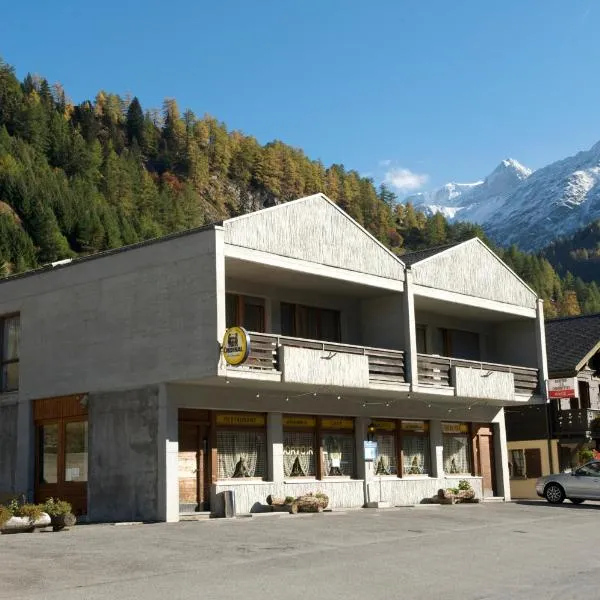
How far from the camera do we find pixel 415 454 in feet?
113

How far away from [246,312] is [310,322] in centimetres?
292

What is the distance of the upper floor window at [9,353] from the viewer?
30422 millimetres

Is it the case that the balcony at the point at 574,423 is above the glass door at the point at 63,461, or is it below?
above

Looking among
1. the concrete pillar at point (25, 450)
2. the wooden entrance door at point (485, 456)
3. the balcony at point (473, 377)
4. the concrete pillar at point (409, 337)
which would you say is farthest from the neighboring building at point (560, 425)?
the concrete pillar at point (25, 450)

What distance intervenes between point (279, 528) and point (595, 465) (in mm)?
15531

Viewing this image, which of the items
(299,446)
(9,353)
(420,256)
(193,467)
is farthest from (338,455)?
(9,353)

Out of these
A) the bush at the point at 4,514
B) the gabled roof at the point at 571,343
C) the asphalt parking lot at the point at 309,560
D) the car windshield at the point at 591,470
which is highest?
the gabled roof at the point at 571,343

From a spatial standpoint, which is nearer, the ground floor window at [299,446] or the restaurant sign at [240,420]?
the restaurant sign at [240,420]

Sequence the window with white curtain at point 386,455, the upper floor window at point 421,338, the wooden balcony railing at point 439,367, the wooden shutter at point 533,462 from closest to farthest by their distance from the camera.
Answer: the wooden balcony railing at point 439,367
the window with white curtain at point 386,455
the upper floor window at point 421,338
the wooden shutter at point 533,462

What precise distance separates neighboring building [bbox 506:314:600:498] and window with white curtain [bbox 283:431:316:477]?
15.6 meters

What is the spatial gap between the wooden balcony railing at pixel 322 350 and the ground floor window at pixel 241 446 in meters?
2.59

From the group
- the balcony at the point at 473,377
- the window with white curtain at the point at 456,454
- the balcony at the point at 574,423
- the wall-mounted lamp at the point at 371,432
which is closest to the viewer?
the wall-mounted lamp at the point at 371,432

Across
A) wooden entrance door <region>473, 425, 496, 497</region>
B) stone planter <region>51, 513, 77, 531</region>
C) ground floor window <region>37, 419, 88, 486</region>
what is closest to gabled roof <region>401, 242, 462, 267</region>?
wooden entrance door <region>473, 425, 496, 497</region>

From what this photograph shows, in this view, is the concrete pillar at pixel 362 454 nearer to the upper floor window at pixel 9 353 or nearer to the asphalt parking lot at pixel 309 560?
the asphalt parking lot at pixel 309 560
